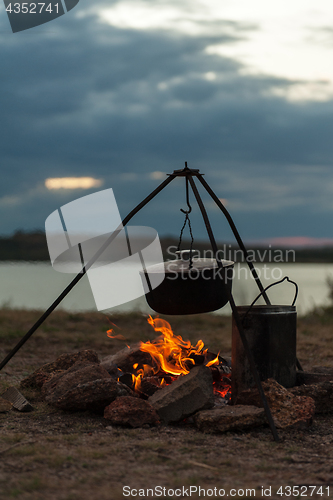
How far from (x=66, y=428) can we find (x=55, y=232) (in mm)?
1920

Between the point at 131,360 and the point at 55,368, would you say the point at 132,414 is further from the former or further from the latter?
the point at 55,368

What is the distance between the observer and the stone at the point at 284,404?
4.48 metres

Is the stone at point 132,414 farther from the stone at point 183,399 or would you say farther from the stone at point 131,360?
the stone at point 131,360

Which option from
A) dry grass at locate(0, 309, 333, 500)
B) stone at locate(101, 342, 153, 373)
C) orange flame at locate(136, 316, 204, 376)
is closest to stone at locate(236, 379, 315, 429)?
dry grass at locate(0, 309, 333, 500)

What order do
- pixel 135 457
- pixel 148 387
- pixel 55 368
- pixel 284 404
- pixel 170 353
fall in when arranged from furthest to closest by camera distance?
pixel 55 368 → pixel 170 353 → pixel 148 387 → pixel 284 404 → pixel 135 457

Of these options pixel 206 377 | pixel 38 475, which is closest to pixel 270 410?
pixel 206 377

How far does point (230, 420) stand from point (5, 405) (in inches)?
94.4

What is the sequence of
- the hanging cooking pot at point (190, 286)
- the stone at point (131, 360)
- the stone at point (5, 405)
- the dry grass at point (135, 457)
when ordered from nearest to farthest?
the dry grass at point (135, 457), the hanging cooking pot at point (190, 286), the stone at point (5, 405), the stone at point (131, 360)

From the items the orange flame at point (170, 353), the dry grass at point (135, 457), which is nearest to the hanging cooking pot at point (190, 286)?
the orange flame at point (170, 353)

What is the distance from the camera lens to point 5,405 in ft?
16.4

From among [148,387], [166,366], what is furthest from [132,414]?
[166,366]

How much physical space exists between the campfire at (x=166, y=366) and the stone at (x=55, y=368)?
547mm

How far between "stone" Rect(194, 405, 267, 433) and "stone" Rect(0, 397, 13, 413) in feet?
6.77

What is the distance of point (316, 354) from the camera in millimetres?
8516
